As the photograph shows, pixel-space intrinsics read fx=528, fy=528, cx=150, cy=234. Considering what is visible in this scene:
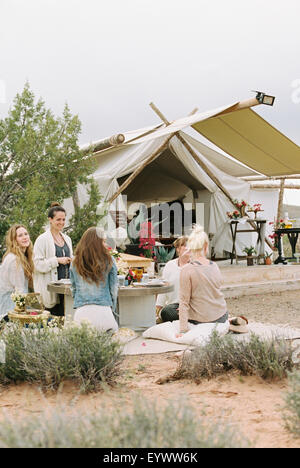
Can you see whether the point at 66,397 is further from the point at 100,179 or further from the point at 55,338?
the point at 100,179

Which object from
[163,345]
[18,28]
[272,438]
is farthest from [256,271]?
[272,438]

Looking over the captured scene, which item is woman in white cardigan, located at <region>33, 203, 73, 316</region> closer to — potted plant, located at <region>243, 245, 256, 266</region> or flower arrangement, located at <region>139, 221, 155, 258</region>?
flower arrangement, located at <region>139, 221, 155, 258</region>

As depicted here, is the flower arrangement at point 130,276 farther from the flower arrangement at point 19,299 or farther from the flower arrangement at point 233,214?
the flower arrangement at point 233,214

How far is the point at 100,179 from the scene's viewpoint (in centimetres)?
956

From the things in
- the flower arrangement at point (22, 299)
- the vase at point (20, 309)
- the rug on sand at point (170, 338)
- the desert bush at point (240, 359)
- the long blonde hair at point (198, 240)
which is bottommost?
the rug on sand at point (170, 338)

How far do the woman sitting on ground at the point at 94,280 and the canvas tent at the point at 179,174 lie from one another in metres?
4.29

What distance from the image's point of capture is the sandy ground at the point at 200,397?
2676mm

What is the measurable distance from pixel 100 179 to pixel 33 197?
3.76 meters

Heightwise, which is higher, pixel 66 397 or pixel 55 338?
pixel 55 338

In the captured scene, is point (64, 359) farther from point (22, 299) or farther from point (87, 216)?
point (87, 216)

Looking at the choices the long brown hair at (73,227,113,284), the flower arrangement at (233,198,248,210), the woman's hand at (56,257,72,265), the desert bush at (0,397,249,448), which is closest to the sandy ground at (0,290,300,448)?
the desert bush at (0,397,249,448)

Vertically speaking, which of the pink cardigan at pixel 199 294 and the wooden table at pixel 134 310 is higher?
the pink cardigan at pixel 199 294

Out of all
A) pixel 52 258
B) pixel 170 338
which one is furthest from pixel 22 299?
pixel 170 338

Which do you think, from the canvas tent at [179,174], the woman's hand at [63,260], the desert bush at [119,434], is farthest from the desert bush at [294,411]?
the canvas tent at [179,174]
